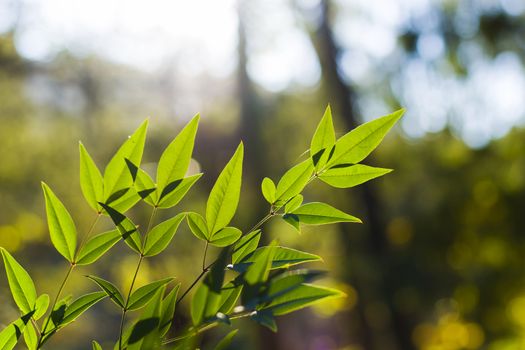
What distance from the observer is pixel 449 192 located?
3541 millimetres

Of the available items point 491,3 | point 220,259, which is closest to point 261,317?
point 220,259

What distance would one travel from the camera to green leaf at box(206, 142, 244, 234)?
35 centimetres

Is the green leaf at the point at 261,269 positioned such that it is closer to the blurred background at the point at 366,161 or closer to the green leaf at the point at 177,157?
the green leaf at the point at 177,157

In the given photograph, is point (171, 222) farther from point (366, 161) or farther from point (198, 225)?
point (366, 161)

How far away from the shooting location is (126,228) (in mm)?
358

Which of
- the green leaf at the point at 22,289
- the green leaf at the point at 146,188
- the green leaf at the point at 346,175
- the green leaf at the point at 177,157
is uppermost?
the green leaf at the point at 177,157

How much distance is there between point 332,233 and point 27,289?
5143 millimetres

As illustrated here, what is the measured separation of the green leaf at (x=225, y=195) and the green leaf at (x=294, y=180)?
4 cm

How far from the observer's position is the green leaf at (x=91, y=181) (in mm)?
357

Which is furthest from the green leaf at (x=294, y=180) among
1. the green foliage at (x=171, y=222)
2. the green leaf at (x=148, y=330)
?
the green leaf at (x=148, y=330)

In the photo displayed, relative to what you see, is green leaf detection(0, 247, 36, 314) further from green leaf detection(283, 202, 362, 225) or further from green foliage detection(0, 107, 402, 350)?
green leaf detection(283, 202, 362, 225)

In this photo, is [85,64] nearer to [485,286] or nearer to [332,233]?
[332,233]

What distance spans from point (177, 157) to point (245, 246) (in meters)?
0.07

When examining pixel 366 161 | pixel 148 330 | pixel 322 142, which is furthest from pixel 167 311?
pixel 366 161
